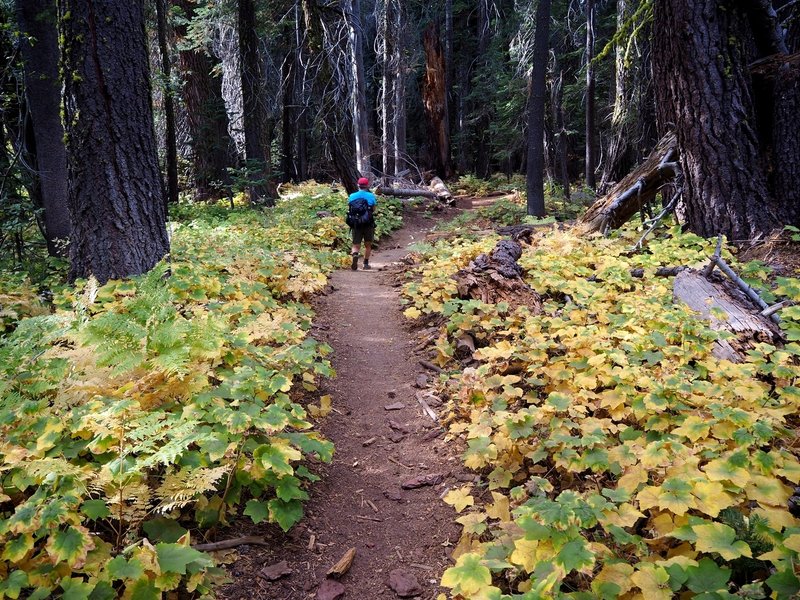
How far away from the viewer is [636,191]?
8320mm

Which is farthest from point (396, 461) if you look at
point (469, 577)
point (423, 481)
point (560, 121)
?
point (560, 121)

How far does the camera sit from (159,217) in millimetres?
5824

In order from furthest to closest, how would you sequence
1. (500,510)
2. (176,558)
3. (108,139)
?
(108,139), (500,510), (176,558)

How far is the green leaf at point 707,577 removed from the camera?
188cm

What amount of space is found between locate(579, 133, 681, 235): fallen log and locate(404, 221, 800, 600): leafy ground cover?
2682mm

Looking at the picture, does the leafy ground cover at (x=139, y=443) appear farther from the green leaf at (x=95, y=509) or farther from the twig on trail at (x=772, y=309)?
the twig on trail at (x=772, y=309)

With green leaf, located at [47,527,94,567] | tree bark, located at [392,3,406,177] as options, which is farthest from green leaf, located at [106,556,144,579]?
tree bark, located at [392,3,406,177]

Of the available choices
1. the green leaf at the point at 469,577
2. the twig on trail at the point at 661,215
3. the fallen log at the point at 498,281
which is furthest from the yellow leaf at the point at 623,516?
the twig on trail at the point at 661,215

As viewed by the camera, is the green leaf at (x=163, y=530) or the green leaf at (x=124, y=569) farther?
the green leaf at (x=163, y=530)

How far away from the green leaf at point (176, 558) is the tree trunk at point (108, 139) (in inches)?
162

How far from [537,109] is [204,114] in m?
10.3

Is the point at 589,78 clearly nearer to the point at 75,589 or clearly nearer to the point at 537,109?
the point at 537,109

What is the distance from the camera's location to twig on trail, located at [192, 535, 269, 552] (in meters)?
2.69

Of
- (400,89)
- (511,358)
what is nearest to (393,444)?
(511,358)
